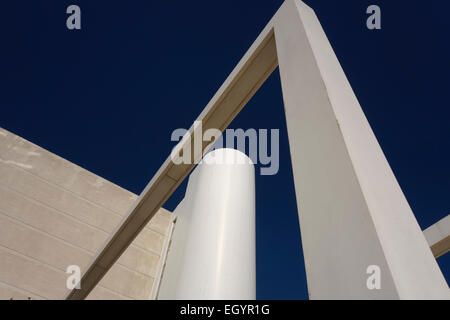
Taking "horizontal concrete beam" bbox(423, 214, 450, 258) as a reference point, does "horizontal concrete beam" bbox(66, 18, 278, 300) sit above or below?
below

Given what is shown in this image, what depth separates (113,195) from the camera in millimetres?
7016

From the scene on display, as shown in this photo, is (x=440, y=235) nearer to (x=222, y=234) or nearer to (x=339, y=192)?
(x=222, y=234)

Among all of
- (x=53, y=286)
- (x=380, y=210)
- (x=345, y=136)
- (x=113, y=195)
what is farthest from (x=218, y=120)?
(x=113, y=195)

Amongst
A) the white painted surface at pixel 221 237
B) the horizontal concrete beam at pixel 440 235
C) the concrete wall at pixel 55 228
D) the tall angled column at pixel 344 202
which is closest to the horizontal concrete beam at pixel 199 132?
the white painted surface at pixel 221 237

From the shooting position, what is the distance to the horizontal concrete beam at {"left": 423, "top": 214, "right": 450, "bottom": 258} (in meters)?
4.14

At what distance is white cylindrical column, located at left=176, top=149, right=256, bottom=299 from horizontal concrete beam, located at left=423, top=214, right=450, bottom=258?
2.62 m

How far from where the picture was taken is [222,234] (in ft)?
8.43

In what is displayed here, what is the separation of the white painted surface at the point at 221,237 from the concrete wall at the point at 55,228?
12.7ft

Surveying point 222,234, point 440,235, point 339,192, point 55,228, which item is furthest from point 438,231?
point 55,228

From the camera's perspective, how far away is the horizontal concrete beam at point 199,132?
1.83 meters

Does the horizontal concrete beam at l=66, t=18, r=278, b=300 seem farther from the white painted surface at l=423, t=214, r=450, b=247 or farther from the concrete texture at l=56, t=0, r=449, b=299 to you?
the white painted surface at l=423, t=214, r=450, b=247

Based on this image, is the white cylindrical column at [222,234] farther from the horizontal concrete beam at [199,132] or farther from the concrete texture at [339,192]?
the concrete texture at [339,192]

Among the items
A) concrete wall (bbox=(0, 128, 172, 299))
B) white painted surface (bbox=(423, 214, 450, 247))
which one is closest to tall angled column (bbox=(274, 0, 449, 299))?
white painted surface (bbox=(423, 214, 450, 247))

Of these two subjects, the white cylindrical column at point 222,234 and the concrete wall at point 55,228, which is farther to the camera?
the concrete wall at point 55,228
